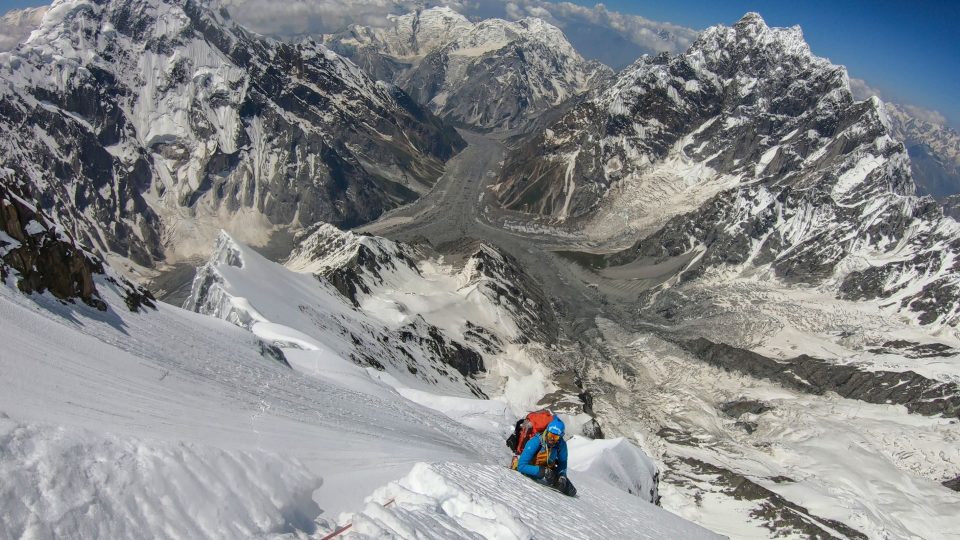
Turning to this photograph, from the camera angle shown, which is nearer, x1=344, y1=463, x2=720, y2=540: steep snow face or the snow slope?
the snow slope

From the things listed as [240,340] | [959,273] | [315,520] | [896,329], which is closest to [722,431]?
[896,329]

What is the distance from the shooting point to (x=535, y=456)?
28406mm

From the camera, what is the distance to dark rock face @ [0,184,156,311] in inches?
919

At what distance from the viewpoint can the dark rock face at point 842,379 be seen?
138000mm

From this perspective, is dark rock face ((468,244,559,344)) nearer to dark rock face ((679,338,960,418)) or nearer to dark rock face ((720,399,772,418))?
dark rock face ((679,338,960,418))

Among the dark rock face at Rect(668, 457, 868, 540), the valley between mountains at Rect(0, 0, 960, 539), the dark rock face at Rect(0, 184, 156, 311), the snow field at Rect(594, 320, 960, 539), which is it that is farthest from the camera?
the snow field at Rect(594, 320, 960, 539)

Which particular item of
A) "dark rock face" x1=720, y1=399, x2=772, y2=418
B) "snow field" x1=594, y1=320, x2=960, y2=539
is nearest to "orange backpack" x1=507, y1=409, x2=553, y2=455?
"snow field" x1=594, y1=320, x2=960, y2=539

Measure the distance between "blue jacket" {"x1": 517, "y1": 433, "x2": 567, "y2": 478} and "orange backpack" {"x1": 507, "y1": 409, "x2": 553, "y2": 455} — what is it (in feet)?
1.61

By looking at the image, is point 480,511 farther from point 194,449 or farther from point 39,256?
point 39,256

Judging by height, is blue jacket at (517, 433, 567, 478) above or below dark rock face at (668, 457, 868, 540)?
above

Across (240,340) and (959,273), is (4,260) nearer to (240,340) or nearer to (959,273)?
(240,340)

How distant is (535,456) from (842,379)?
152 meters

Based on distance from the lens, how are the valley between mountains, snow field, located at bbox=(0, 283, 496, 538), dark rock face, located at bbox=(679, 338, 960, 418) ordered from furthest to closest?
→ dark rock face, located at bbox=(679, 338, 960, 418) → the valley between mountains → snow field, located at bbox=(0, 283, 496, 538)

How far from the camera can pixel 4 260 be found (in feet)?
75.1
